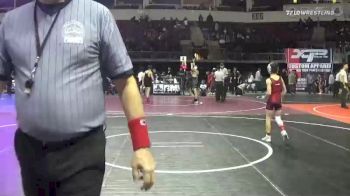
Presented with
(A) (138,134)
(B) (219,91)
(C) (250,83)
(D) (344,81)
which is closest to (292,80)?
(C) (250,83)

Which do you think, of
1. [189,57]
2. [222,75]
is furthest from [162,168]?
[189,57]

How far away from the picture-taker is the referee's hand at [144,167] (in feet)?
7.81

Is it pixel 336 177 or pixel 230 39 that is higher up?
pixel 230 39

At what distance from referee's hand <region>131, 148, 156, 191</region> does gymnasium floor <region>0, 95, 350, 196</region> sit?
3.51 m

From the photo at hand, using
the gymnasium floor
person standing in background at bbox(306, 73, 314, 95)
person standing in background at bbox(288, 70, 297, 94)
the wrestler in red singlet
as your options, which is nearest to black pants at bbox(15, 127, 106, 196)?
the gymnasium floor

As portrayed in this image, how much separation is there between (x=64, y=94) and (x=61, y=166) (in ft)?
1.14

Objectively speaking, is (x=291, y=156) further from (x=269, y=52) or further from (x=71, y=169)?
(x=269, y=52)

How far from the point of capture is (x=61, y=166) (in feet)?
7.52

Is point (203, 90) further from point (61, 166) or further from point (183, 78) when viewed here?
point (61, 166)

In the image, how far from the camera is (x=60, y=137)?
2293 mm

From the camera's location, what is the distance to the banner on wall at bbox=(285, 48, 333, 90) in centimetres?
3172

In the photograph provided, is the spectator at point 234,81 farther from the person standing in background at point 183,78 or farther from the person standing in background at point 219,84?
the person standing in background at point 219,84

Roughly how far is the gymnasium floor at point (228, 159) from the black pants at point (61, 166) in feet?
11.6

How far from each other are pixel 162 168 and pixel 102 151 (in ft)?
16.7
